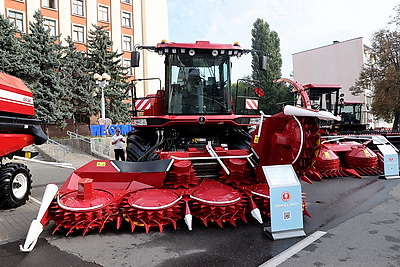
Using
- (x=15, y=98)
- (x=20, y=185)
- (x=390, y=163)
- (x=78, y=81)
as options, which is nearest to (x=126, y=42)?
(x=78, y=81)

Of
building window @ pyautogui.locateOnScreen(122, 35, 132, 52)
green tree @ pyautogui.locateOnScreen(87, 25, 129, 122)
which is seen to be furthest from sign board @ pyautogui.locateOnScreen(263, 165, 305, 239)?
building window @ pyautogui.locateOnScreen(122, 35, 132, 52)

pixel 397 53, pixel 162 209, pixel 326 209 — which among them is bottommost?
pixel 326 209

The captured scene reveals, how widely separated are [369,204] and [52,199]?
5349 millimetres

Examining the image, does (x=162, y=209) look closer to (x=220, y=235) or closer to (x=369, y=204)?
(x=220, y=235)

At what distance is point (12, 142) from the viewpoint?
227 inches

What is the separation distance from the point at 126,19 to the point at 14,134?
28.7 metres

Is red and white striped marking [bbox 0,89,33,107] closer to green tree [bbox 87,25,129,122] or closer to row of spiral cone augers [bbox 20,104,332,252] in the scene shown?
row of spiral cone augers [bbox 20,104,332,252]

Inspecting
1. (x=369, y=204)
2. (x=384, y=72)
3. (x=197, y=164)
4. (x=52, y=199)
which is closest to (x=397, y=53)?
(x=384, y=72)

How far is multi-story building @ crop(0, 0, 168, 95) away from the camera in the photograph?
947 inches

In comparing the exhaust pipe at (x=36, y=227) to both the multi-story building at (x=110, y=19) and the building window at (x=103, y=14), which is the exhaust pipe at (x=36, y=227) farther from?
the building window at (x=103, y=14)

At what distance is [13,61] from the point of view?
1748 centimetres

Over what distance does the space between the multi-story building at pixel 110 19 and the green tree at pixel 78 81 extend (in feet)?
13.5

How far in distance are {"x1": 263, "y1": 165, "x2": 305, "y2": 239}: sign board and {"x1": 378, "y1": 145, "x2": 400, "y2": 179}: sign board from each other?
528 centimetres

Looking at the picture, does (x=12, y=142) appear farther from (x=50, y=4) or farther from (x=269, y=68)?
(x=269, y=68)
